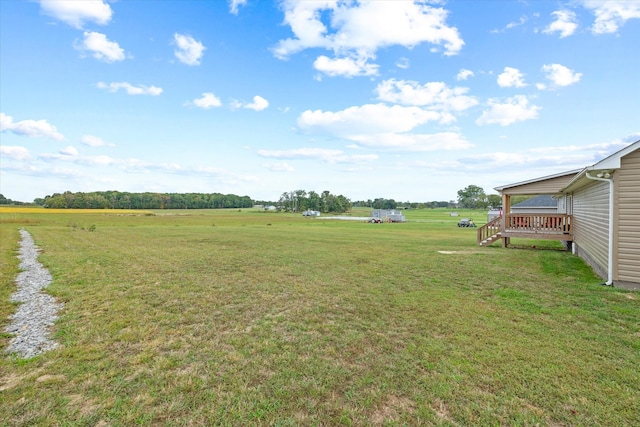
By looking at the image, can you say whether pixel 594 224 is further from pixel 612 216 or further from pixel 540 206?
pixel 540 206

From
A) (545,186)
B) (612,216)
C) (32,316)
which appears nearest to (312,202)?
(545,186)

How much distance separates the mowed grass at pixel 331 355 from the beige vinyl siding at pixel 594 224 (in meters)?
0.97

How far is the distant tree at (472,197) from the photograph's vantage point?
371 ft

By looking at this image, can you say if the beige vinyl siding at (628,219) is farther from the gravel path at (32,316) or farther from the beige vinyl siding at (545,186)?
the gravel path at (32,316)

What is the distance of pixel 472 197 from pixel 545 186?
119384 mm

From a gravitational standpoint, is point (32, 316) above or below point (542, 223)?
below

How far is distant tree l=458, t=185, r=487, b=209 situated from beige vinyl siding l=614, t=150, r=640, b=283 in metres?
116

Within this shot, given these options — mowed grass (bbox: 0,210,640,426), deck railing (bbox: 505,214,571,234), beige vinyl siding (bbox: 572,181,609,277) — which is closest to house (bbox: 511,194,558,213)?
deck railing (bbox: 505,214,571,234)

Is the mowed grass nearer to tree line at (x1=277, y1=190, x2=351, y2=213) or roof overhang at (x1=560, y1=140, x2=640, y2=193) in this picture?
roof overhang at (x1=560, y1=140, x2=640, y2=193)

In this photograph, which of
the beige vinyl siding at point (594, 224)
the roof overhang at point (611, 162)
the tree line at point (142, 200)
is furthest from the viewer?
the tree line at point (142, 200)

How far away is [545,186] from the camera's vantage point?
13.4m

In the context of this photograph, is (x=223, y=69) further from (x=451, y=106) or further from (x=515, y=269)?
(x=515, y=269)

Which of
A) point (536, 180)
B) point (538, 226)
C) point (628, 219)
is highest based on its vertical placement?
point (536, 180)

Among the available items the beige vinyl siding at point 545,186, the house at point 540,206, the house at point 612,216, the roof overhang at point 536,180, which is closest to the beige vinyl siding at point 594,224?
the house at point 612,216
